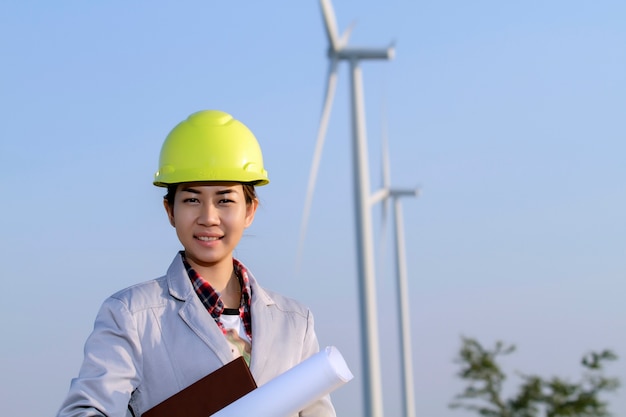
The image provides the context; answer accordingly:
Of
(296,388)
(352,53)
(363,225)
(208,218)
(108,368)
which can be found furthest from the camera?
(352,53)

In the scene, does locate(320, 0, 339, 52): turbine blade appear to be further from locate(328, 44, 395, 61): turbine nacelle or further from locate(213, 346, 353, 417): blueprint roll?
locate(213, 346, 353, 417): blueprint roll

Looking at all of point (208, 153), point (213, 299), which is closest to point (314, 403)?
point (213, 299)

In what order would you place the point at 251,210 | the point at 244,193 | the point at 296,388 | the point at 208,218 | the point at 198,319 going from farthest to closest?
1. the point at 251,210
2. the point at 244,193
3. the point at 208,218
4. the point at 198,319
5. the point at 296,388

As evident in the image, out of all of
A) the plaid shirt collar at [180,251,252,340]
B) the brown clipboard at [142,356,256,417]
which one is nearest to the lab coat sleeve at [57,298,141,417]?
the brown clipboard at [142,356,256,417]

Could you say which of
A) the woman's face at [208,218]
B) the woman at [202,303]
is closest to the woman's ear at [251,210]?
the woman at [202,303]

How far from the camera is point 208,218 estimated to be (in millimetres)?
4750

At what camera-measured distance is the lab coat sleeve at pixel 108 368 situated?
4125 millimetres

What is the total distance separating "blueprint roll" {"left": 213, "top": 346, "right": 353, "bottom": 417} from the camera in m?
3.88

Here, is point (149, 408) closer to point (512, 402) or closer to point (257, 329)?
point (257, 329)

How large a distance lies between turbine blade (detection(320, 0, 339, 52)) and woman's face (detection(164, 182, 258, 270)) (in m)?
17.7

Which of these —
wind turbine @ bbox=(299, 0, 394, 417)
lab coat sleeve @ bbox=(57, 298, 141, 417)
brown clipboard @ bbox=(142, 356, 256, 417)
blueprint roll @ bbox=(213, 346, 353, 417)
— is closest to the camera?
blueprint roll @ bbox=(213, 346, 353, 417)

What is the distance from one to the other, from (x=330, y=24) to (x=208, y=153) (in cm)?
1859

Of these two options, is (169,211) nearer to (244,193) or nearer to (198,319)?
(244,193)

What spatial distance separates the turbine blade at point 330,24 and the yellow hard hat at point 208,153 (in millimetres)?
17604
